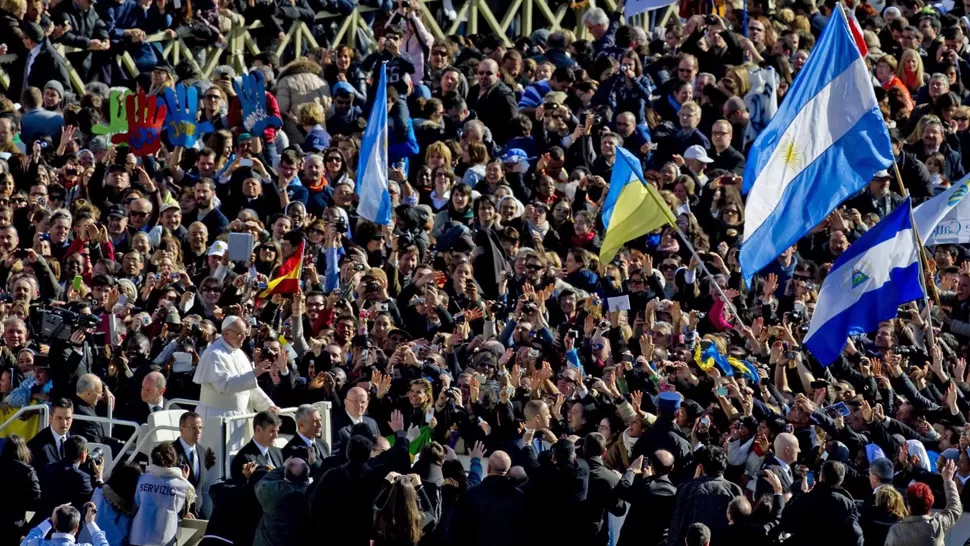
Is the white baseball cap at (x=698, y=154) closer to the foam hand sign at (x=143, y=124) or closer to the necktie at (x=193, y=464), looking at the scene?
the foam hand sign at (x=143, y=124)

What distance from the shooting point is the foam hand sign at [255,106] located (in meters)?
26.6

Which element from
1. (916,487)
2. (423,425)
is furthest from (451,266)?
(916,487)

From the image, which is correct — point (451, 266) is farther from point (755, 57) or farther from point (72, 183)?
point (755, 57)

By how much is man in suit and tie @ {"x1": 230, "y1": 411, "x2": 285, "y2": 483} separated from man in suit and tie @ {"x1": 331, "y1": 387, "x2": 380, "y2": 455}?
0.62 m

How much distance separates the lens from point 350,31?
1236 inches

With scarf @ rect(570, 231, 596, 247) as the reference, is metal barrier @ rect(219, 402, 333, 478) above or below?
below

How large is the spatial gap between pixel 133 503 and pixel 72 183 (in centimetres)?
647

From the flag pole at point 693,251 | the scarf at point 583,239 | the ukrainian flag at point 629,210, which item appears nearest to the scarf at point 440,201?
the scarf at point 583,239

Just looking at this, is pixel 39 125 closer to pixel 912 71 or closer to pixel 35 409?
pixel 35 409

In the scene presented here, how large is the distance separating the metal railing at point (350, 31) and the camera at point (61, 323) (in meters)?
6.01

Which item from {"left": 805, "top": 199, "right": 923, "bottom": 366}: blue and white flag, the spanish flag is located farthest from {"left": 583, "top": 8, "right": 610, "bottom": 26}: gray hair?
{"left": 805, "top": 199, "right": 923, "bottom": 366}: blue and white flag

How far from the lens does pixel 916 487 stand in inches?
728

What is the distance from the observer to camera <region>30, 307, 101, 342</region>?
21703 mm

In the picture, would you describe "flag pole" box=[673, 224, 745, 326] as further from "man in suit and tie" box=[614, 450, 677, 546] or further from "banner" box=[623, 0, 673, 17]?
"banner" box=[623, 0, 673, 17]
